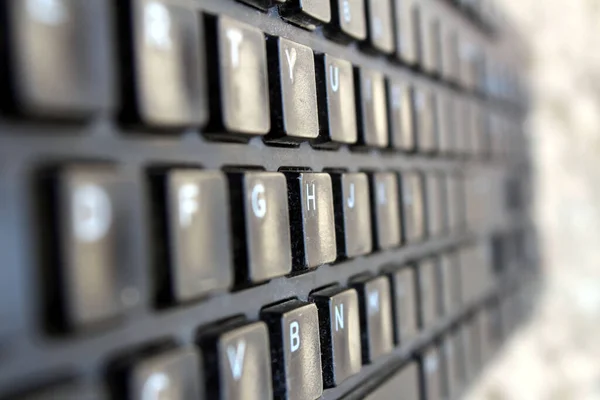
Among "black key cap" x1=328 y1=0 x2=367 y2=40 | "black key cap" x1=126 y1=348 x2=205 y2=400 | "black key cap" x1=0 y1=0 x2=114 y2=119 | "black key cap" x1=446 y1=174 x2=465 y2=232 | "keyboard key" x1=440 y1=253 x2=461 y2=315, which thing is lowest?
"keyboard key" x1=440 y1=253 x2=461 y2=315

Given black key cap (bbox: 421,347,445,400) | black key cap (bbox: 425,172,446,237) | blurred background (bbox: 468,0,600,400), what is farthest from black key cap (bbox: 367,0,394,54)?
blurred background (bbox: 468,0,600,400)

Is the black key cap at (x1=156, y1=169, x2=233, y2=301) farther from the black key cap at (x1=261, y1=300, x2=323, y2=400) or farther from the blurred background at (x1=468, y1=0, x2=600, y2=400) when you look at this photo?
the blurred background at (x1=468, y1=0, x2=600, y2=400)

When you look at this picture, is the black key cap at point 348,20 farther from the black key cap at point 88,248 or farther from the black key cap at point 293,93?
the black key cap at point 88,248

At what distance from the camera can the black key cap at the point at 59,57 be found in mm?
178

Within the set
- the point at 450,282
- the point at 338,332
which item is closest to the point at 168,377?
the point at 338,332

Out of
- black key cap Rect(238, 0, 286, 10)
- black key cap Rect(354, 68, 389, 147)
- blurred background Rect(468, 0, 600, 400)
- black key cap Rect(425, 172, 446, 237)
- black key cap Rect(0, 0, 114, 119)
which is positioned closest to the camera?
black key cap Rect(0, 0, 114, 119)

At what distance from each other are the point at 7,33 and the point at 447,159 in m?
0.42

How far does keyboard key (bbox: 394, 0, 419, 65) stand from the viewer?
1.48ft

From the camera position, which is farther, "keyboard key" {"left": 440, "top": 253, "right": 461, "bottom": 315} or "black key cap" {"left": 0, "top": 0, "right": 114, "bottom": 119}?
"keyboard key" {"left": 440, "top": 253, "right": 461, "bottom": 315}

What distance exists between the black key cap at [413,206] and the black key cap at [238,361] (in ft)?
0.65

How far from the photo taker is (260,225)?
0.28m

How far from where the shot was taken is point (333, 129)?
35 cm

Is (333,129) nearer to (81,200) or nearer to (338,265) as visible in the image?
(338,265)

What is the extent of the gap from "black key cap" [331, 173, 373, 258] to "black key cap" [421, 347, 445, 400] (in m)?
0.13
